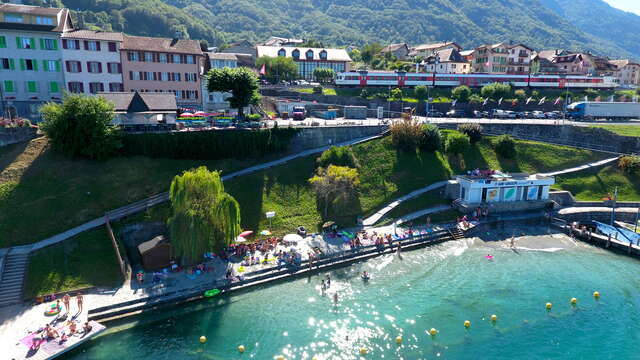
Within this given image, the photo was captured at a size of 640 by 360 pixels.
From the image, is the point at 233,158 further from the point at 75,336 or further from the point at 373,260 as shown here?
the point at 75,336

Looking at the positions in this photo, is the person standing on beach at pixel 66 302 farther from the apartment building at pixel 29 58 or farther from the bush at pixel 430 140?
the bush at pixel 430 140

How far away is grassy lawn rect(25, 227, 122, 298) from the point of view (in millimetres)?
31188

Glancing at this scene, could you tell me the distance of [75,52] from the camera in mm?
56781

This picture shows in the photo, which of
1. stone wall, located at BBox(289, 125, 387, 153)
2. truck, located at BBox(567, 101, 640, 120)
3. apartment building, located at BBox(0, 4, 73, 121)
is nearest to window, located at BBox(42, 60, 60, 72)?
apartment building, located at BBox(0, 4, 73, 121)

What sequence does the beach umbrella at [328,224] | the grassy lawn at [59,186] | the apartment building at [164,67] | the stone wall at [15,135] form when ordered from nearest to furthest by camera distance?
1. the grassy lawn at [59,186]
2. the beach umbrella at [328,224]
3. the stone wall at [15,135]
4. the apartment building at [164,67]

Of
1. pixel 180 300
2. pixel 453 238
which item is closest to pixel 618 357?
pixel 453 238

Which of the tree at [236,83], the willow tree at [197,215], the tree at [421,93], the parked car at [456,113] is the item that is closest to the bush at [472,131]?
the parked car at [456,113]

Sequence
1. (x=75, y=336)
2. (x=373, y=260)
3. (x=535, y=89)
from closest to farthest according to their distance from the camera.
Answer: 1. (x=75, y=336)
2. (x=373, y=260)
3. (x=535, y=89)

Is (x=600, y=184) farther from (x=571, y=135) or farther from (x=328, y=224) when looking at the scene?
(x=328, y=224)

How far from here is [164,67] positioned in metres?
62.5

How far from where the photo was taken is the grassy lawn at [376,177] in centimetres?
4319

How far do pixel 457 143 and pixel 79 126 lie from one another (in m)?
45.2

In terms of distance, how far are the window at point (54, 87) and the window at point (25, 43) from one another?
16.1 ft

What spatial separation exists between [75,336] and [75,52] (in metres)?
45.0
